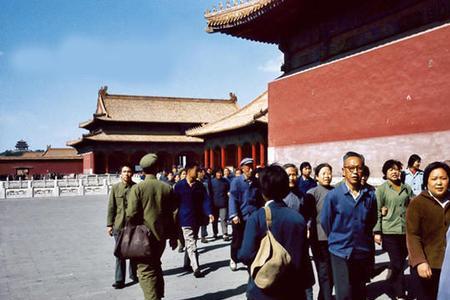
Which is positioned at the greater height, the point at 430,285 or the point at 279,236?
the point at 279,236

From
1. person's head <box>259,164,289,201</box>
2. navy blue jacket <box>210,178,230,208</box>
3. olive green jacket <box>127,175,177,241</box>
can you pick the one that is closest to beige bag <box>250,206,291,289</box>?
person's head <box>259,164,289,201</box>

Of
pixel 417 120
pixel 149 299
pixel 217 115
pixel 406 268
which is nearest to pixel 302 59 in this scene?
pixel 417 120

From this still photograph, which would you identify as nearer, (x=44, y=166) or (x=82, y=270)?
(x=82, y=270)

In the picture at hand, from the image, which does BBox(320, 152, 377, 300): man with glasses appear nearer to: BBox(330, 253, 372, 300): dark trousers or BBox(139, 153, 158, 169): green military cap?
BBox(330, 253, 372, 300): dark trousers

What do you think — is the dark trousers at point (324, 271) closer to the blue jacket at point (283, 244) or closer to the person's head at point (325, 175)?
the person's head at point (325, 175)

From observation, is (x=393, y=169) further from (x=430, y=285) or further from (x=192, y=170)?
(x=192, y=170)

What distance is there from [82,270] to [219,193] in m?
3.51

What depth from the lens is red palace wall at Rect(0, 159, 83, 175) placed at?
4012 cm

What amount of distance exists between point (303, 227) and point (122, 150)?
34025 mm

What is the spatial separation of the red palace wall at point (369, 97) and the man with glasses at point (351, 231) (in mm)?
5200

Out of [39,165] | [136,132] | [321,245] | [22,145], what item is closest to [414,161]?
[321,245]

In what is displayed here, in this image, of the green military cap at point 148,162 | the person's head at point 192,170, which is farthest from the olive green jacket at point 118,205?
the green military cap at point 148,162

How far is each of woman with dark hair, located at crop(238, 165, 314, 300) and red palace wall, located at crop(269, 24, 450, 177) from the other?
6.29 meters

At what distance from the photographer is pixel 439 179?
9.45 feet
